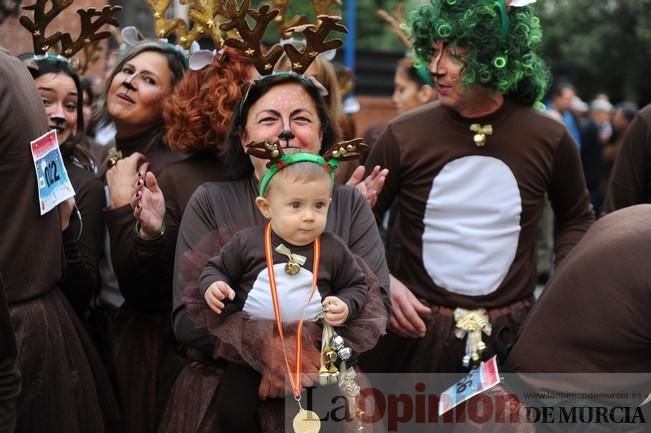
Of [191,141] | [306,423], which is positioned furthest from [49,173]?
[306,423]

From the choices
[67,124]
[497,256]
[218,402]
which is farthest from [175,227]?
[497,256]

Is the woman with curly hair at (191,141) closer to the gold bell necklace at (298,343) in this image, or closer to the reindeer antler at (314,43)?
the reindeer antler at (314,43)

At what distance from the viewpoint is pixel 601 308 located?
9.50ft

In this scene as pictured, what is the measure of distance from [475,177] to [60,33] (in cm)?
180

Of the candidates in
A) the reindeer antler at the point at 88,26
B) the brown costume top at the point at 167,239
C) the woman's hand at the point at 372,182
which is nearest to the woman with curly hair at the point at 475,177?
the woman's hand at the point at 372,182

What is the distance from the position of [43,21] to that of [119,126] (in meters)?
0.68

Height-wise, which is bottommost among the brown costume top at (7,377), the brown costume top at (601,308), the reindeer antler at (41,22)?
the brown costume top at (601,308)

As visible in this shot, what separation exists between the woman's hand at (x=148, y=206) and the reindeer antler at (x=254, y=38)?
593 mm

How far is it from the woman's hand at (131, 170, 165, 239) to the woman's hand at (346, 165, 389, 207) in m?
0.77

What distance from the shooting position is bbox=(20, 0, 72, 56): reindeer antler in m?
3.52

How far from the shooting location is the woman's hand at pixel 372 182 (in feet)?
11.9

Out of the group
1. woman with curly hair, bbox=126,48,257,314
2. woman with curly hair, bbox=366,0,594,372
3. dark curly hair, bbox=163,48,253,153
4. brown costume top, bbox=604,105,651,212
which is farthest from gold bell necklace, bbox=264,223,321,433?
brown costume top, bbox=604,105,651,212

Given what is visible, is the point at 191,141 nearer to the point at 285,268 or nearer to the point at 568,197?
the point at 285,268

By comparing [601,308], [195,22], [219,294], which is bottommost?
[601,308]
